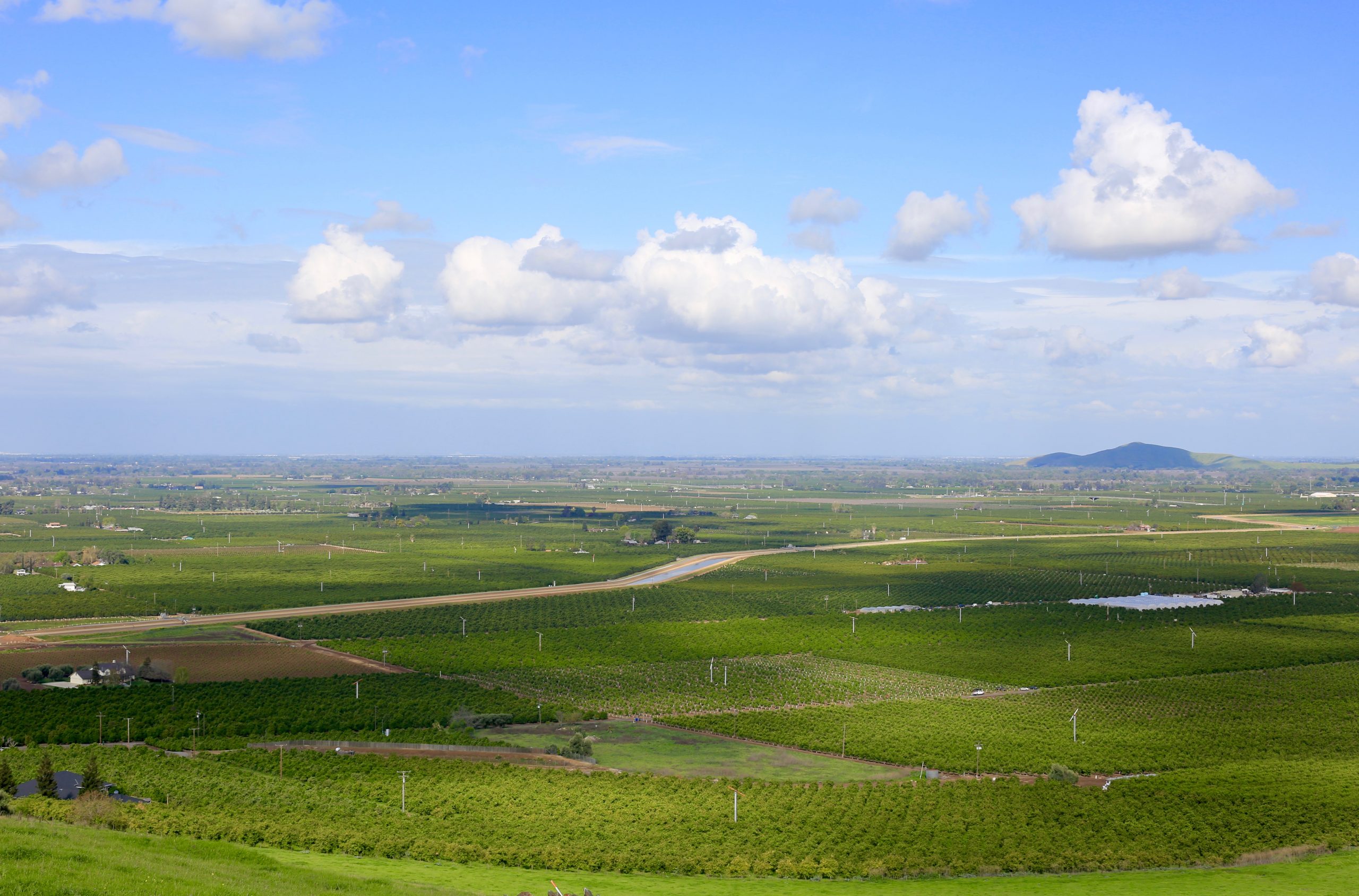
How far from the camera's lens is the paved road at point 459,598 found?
92.4 metres

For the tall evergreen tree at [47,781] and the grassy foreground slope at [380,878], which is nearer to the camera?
the grassy foreground slope at [380,878]

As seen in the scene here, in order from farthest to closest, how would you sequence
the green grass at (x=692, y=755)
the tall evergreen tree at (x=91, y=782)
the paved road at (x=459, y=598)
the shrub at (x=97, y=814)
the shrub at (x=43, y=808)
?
the paved road at (x=459, y=598), the green grass at (x=692, y=755), the tall evergreen tree at (x=91, y=782), the shrub at (x=43, y=808), the shrub at (x=97, y=814)

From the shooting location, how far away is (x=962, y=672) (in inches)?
3068

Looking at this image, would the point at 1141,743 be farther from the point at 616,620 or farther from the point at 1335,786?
the point at 616,620

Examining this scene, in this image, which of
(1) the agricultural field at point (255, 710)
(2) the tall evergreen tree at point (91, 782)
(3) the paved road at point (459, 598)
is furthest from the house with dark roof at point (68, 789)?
(3) the paved road at point (459, 598)

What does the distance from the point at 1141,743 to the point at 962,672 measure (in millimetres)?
19867

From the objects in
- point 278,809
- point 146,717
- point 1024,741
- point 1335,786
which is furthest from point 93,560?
point 1335,786

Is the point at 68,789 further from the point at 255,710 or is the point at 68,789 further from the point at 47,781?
the point at 255,710

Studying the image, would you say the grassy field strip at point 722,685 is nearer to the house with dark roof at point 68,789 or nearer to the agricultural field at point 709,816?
the agricultural field at point 709,816

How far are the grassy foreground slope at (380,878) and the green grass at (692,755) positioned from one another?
13696 mm

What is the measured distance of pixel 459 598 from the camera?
11269 centimetres

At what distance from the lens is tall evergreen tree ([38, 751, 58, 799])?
40.2m

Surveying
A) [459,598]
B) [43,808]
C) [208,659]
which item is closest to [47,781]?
[43,808]

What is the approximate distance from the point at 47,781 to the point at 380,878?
Result: 16.7 metres
